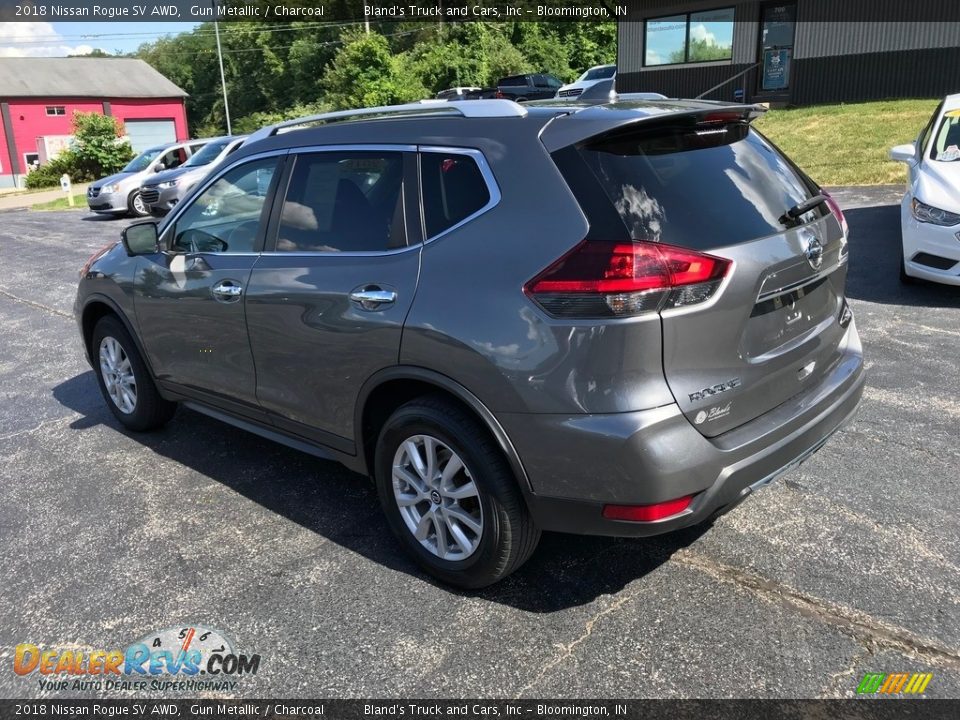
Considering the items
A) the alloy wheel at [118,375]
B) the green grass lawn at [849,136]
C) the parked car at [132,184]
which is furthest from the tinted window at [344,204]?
the parked car at [132,184]

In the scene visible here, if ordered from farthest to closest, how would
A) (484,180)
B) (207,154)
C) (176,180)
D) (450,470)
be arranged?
(207,154) < (176,180) < (450,470) < (484,180)

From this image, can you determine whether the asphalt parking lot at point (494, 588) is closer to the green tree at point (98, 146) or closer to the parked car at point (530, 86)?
the parked car at point (530, 86)

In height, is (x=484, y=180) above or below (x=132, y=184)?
above

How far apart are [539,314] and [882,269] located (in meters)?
6.71

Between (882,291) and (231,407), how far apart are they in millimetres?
6012

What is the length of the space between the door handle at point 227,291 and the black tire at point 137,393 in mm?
1160

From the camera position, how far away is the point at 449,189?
3.02 metres

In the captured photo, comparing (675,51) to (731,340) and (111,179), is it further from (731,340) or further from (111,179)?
(731,340)

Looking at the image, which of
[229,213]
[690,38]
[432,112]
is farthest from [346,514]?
[690,38]

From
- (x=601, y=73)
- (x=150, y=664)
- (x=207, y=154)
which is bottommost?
(x=150, y=664)

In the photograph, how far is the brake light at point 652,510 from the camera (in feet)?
8.50

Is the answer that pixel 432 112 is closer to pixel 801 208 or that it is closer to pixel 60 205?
pixel 801 208

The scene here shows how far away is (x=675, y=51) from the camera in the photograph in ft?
75.2

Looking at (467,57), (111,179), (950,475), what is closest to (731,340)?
(950,475)
